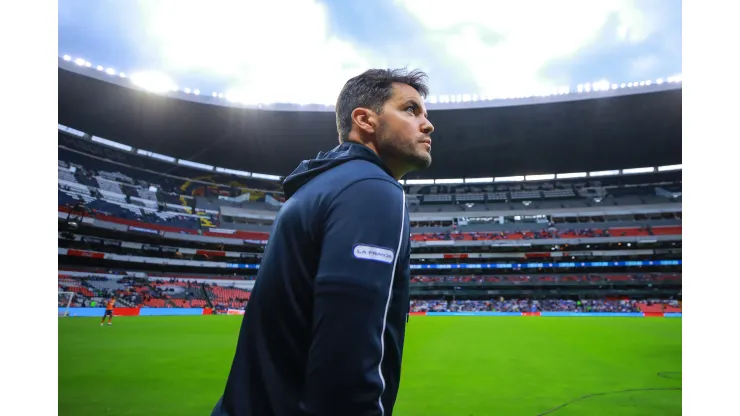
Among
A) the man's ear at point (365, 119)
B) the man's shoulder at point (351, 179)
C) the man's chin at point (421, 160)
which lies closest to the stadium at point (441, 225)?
the man's chin at point (421, 160)

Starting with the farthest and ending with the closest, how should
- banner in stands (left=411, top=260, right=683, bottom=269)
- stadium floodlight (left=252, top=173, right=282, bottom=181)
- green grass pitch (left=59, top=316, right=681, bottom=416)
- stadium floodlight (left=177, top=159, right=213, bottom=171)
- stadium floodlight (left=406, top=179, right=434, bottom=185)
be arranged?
1. stadium floodlight (left=406, top=179, right=434, bottom=185)
2. stadium floodlight (left=252, top=173, right=282, bottom=181)
3. stadium floodlight (left=177, top=159, right=213, bottom=171)
4. banner in stands (left=411, top=260, right=683, bottom=269)
5. green grass pitch (left=59, top=316, right=681, bottom=416)

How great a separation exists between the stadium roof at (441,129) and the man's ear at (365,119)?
1161 inches

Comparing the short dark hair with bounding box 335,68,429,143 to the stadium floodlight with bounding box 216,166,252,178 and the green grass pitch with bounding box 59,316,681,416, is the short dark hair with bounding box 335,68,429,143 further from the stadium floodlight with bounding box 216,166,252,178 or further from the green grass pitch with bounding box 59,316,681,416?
the stadium floodlight with bounding box 216,166,252,178

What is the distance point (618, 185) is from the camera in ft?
145

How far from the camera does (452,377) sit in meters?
6.40

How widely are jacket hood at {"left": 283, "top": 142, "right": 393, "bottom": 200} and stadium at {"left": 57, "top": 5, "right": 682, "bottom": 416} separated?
19.8ft

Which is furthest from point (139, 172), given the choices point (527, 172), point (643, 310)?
point (643, 310)

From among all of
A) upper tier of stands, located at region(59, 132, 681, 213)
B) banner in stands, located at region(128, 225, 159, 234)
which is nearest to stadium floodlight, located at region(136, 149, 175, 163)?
upper tier of stands, located at region(59, 132, 681, 213)

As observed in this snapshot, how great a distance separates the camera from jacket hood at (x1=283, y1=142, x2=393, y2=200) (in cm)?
123

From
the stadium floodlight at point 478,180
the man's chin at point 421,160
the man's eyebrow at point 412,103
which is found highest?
the stadium floodlight at point 478,180

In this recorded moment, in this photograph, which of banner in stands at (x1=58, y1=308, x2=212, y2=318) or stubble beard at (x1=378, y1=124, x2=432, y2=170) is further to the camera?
banner in stands at (x1=58, y1=308, x2=212, y2=318)

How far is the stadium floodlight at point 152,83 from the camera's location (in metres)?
25.8

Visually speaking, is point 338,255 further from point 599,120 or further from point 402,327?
point 599,120

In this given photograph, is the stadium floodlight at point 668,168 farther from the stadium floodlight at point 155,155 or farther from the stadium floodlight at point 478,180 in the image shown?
the stadium floodlight at point 155,155
